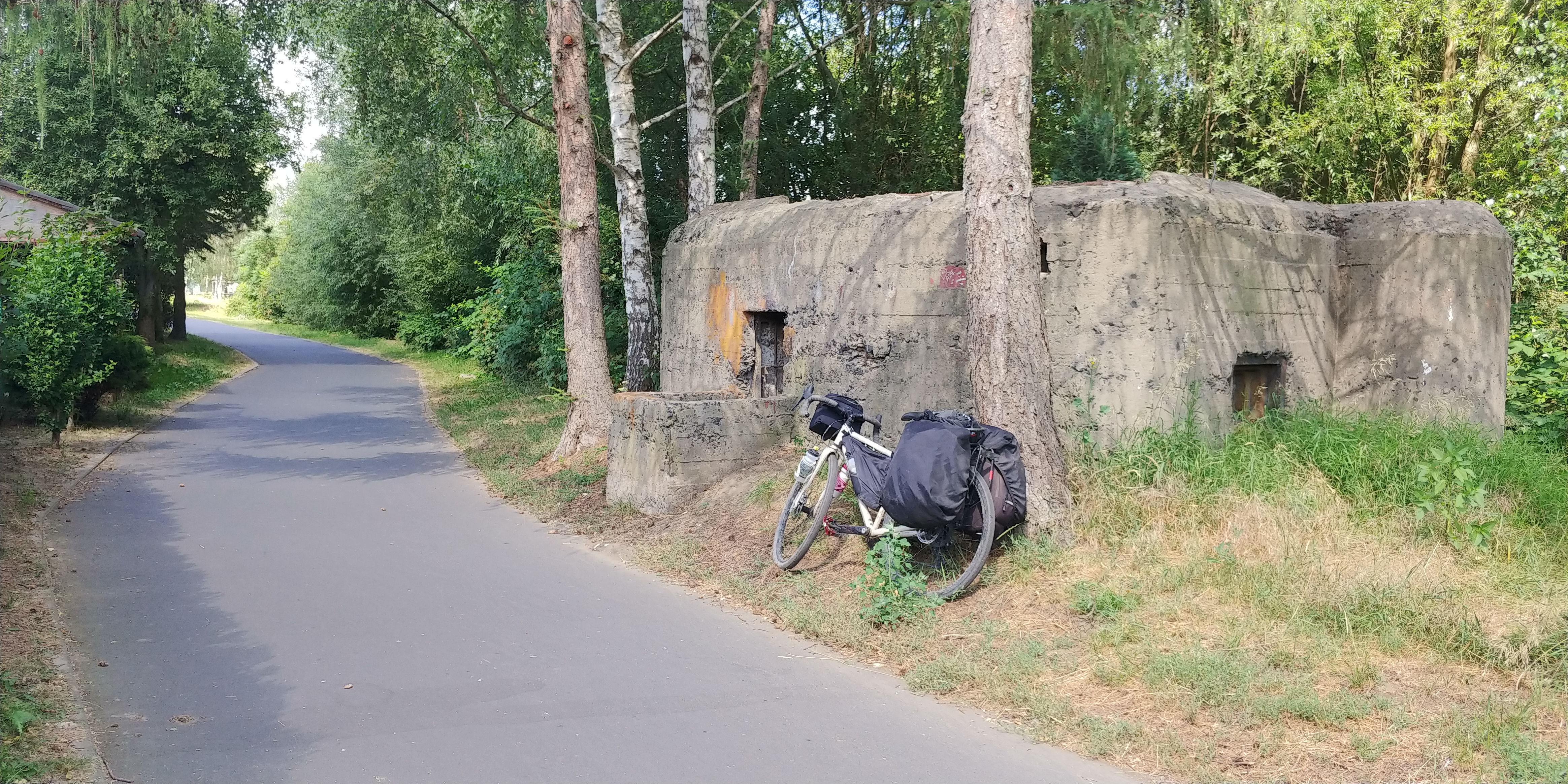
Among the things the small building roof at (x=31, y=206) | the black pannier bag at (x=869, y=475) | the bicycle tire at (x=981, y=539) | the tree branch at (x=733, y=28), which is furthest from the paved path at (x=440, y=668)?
the small building roof at (x=31, y=206)

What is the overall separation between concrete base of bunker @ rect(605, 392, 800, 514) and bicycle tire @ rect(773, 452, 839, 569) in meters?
1.54

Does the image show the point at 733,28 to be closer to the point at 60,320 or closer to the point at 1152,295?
the point at 60,320

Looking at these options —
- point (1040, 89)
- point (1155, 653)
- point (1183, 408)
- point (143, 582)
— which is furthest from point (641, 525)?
point (1040, 89)

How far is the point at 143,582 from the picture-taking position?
25.1ft

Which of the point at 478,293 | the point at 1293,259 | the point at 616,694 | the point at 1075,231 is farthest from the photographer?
the point at 478,293

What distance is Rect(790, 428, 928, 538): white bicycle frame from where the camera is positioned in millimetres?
7055

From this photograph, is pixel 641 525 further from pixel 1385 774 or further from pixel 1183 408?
pixel 1385 774

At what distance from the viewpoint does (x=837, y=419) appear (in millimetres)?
7859

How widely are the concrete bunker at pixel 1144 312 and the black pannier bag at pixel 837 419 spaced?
140cm

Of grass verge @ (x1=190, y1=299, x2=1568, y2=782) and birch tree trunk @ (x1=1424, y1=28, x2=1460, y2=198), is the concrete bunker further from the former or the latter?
birch tree trunk @ (x1=1424, y1=28, x2=1460, y2=198)

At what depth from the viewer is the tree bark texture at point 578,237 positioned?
12.4 meters

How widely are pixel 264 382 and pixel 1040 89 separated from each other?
1650 cm

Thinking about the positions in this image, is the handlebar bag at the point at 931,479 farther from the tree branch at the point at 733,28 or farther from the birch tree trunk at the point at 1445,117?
the birch tree trunk at the point at 1445,117

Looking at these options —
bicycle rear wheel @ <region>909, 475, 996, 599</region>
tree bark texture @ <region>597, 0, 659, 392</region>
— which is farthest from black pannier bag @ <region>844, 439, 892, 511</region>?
tree bark texture @ <region>597, 0, 659, 392</region>
